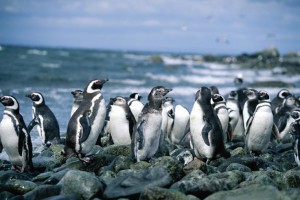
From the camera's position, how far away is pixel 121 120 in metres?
9.92

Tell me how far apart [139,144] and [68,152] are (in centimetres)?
128

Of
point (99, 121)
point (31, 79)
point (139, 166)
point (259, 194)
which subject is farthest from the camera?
point (31, 79)

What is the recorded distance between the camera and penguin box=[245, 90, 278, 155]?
382 inches

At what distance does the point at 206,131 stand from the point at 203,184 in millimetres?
2425

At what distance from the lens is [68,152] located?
8539mm

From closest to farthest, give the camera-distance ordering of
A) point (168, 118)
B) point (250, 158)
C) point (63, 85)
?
point (250, 158) < point (168, 118) < point (63, 85)

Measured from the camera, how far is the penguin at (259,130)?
31.8ft

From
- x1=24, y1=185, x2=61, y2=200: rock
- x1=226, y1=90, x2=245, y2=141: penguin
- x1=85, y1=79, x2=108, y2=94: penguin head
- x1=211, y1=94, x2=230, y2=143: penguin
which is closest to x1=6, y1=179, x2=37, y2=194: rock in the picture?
x1=24, y1=185, x2=61, y2=200: rock

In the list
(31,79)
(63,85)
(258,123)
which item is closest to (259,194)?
(258,123)

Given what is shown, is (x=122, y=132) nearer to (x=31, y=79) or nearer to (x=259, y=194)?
(x=259, y=194)

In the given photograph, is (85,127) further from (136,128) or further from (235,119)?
(235,119)

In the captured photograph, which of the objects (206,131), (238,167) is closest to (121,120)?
(206,131)

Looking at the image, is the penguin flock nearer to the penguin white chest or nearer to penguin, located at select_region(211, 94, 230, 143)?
the penguin white chest

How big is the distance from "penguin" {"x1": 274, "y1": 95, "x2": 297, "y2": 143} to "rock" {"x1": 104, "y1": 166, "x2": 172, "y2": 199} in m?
6.34
